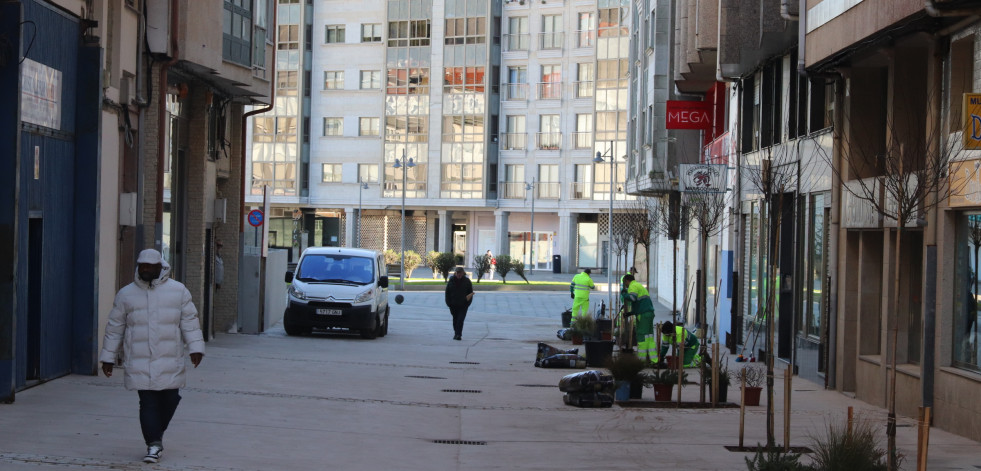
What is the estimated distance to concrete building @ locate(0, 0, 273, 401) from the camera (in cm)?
1319

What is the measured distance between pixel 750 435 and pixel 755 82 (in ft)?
45.2

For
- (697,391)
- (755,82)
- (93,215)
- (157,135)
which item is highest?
(755,82)

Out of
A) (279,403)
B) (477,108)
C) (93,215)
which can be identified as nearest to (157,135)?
(93,215)

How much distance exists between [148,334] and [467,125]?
69.0 meters

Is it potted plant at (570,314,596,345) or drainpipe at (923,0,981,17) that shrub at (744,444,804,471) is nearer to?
drainpipe at (923,0,981,17)

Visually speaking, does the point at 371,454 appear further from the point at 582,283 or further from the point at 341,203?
the point at 341,203

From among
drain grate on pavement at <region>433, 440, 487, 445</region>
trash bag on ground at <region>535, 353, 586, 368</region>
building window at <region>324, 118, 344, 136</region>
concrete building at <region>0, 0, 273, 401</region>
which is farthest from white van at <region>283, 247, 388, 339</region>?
building window at <region>324, 118, 344, 136</region>

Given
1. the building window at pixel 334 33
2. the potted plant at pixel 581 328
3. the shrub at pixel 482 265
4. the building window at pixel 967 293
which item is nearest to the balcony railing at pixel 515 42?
the building window at pixel 334 33

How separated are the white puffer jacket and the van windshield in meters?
17.8

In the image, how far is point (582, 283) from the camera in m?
28.6

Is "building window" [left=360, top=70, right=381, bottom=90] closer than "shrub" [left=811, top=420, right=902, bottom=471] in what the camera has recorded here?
No

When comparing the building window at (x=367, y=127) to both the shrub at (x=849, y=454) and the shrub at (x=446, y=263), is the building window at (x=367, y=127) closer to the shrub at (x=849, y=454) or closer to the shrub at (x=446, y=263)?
the shrub at (x=446, y=263)

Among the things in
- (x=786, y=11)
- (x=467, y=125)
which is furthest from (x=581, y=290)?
(x=467, y=125)

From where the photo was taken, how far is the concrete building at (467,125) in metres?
77.1
